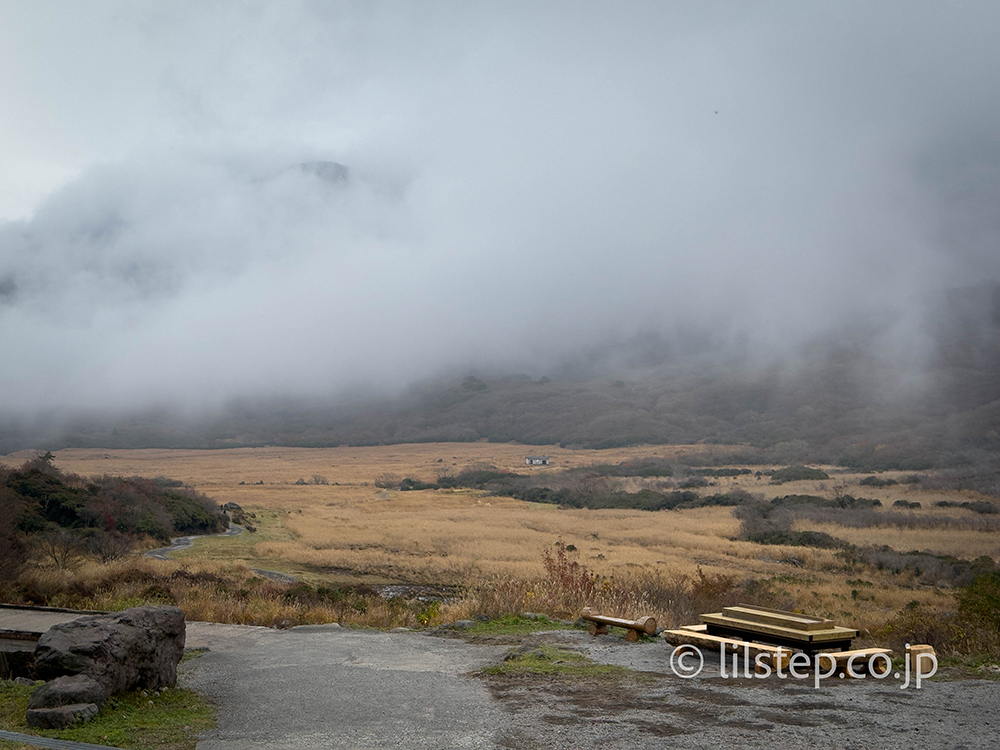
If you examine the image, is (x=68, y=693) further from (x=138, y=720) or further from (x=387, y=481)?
(x=387, y=481)

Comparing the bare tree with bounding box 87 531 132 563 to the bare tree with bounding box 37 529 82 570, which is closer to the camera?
the bare tree with bounding box 37 529 82 570

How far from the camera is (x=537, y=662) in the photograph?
403 inches

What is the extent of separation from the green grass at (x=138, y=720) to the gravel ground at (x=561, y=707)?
11.1 inches

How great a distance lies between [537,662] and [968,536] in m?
40.3

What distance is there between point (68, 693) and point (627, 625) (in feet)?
24.6

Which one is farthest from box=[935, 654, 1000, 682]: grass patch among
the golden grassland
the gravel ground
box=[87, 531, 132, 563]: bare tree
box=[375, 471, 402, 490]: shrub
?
box=[375, 471, 402, 490]: shrub

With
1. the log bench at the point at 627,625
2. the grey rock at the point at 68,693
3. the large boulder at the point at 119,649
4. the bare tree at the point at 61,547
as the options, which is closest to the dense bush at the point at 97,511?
the bare tree at the point at 61,547

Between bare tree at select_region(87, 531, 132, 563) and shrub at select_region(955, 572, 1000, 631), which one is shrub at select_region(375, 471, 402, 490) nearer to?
bare tree at select_region(87, 531, 132, 563)

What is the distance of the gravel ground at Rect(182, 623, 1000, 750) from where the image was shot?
6.89m

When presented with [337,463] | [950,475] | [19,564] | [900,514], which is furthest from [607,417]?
[19,564]

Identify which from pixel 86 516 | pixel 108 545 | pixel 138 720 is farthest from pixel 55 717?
pixel 86 516

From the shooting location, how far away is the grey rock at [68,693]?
7500mm

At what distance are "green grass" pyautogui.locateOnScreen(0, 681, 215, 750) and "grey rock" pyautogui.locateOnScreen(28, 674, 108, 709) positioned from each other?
0.17 meters

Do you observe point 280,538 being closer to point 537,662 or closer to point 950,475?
point 537,662
